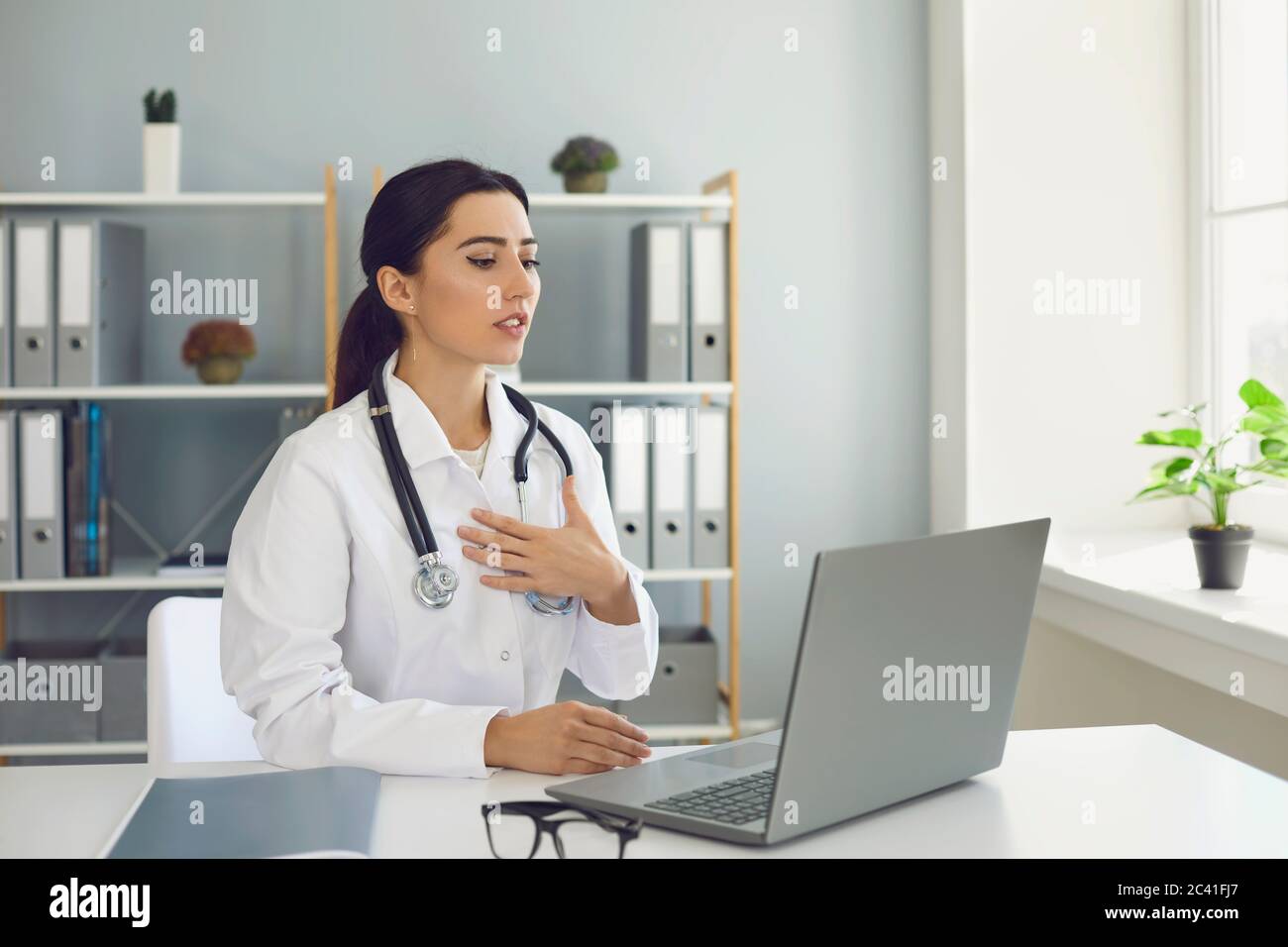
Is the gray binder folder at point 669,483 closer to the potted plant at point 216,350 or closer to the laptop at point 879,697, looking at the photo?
the potted plant at point 216,350

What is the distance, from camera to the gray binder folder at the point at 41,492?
2.55 m

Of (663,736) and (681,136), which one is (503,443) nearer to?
(663,736)

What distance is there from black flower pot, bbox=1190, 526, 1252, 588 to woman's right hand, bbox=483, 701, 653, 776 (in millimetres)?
1303

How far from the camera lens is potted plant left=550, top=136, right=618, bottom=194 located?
108 inches

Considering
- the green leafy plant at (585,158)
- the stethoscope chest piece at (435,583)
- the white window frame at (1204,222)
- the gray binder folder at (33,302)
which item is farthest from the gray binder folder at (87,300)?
the white window frame at (1204,222)

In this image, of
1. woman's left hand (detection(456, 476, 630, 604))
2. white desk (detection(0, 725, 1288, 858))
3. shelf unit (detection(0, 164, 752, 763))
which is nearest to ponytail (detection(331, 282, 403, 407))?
woman's left hand (detection(456, 476, 630, 604))

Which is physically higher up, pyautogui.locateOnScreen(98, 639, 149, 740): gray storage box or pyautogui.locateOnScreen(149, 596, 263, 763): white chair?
pyautogui.locateOnScreen(149, 596, 263, 763): white chair

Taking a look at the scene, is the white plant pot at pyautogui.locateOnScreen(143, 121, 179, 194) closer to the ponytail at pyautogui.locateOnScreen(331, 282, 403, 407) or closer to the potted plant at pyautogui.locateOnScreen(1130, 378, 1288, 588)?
the ponytail at pyautogui.locateOnScreen(331, 282, 403, 407)

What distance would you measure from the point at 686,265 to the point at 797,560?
0.83 m

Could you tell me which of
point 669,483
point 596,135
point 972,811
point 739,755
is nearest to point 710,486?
point 669,483

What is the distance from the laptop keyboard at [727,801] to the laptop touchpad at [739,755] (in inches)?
2.7

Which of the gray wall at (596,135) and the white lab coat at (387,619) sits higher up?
the gray wall at (596,135)

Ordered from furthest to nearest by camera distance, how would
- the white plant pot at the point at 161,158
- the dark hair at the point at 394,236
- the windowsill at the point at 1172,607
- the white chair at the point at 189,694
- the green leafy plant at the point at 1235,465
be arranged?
the white plant pot at the point at 161,158
the green leafy plant at the point at 1235,465
the windowsill at the point at 1172,607
the dark hair at the point at 394,236
the white chair at the point at 189,694

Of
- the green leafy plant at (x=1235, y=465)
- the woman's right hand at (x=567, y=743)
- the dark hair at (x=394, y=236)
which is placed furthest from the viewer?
the green leafy plant at (x=1235, y=465)
